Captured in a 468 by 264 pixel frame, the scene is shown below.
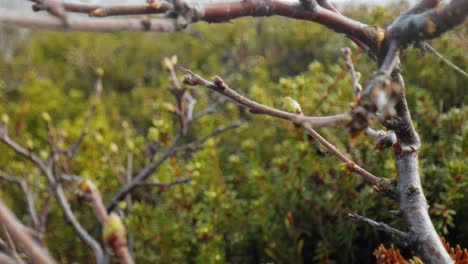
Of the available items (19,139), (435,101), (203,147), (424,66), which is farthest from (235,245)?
(19,139)

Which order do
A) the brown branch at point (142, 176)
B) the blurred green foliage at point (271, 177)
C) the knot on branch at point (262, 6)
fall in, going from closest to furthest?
the knot on branch at point (262, 6) → the blurred green foliage at point (271, 177) → the brown branch at point (142, 176)

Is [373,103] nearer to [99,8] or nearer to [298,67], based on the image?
[99,8]

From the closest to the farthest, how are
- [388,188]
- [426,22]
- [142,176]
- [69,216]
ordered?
[426,22], [388,188], [69,216], [142,176]

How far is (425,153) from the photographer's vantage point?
152 cm

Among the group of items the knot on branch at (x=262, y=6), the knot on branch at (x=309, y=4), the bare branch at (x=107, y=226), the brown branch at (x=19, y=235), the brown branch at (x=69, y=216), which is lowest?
the brown branch at (x=69, y=216)

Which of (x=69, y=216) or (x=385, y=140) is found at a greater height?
(x=385, y=140)

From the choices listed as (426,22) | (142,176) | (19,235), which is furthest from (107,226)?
(142,176)

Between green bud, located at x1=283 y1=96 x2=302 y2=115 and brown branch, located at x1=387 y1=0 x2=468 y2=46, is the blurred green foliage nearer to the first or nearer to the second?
green bud, located at x1=283 y1=96 x2=302 y2=115

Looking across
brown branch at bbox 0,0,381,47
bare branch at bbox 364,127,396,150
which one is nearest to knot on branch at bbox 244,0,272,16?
brown branch at bbox 0,0,381,47

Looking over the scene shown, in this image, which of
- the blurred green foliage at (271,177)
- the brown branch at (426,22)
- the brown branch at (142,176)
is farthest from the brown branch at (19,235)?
the brown branch at (142,176)

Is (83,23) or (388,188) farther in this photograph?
(388,188)

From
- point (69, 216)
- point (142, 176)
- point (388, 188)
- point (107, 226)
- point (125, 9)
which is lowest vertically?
point (142, 176)

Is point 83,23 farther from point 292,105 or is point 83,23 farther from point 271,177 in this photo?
point 271,177

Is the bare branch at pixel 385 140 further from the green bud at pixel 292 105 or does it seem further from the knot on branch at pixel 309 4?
the knot on branch at pixel 309 4
